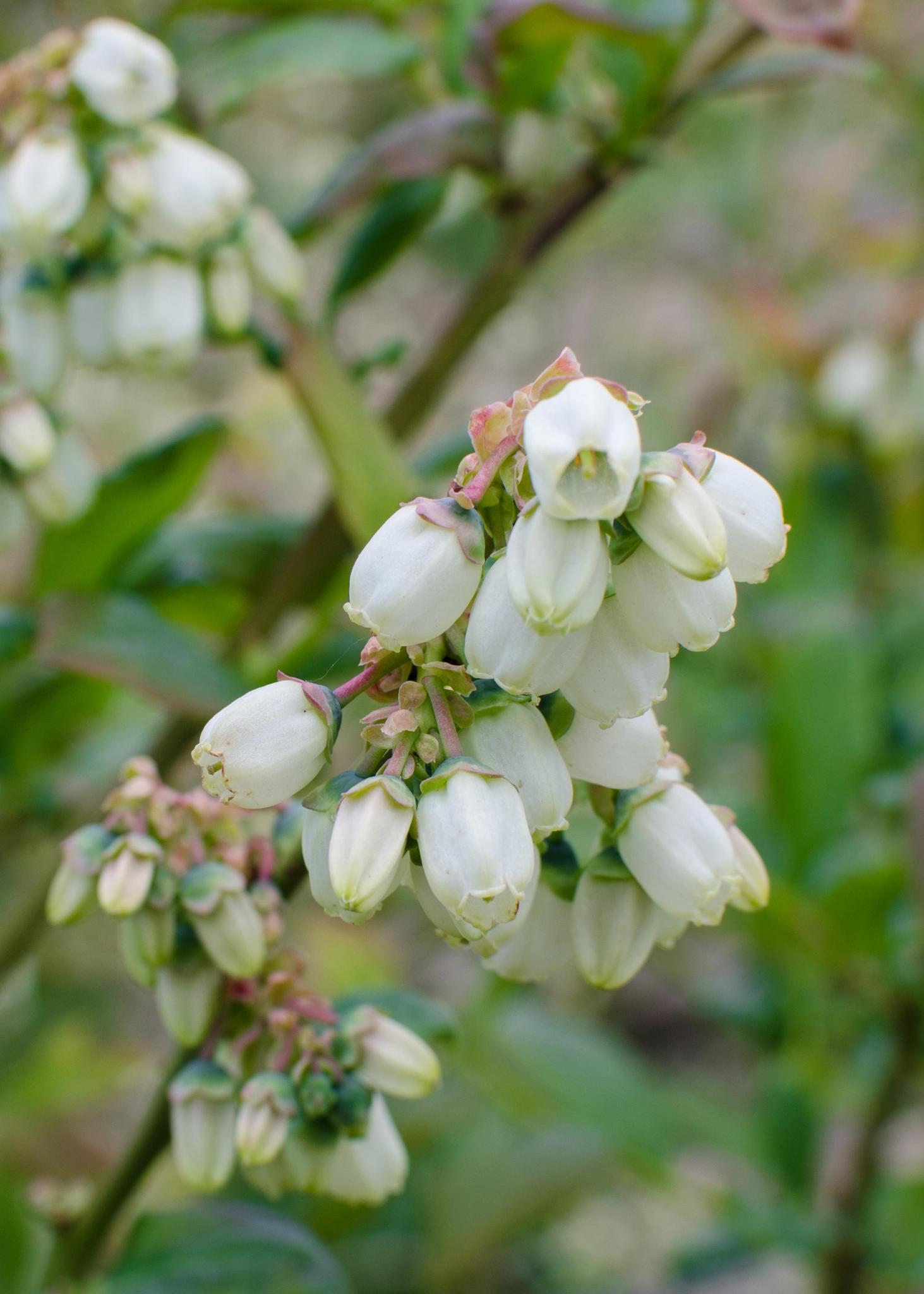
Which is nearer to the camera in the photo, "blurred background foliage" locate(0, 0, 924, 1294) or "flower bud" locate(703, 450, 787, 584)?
"flower bud" locate(703, 450, 787, 584)

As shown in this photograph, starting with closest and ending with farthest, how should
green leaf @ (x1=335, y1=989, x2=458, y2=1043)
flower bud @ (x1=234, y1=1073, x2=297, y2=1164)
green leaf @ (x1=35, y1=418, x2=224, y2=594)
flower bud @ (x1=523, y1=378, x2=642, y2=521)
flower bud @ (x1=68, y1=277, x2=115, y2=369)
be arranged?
1. flower bud @ (x1=523, y1=378, x2=642, y2=521)
2. flower bud @ (x1=234, y1=1073, x2=297, y2=1164)
3. green leaf @ (x1=335, y1=989, x2=458, y2=1043)
4. flower bud @ (x1=68, y1=277, x2=115, y2=369)
5. green leaf @ (x1=35, y1=418, x2=224, y2=594)

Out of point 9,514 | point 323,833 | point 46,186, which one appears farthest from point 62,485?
point 323,833

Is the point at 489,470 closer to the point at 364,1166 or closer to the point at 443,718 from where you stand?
the point at 443,718

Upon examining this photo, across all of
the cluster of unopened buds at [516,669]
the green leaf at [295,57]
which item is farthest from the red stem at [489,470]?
the green leaf at [295,57]

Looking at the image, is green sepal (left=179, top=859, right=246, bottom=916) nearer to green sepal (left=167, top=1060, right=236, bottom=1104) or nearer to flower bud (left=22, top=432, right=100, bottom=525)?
green sepal (left=167, top=1060, right=236, bottom=1104)

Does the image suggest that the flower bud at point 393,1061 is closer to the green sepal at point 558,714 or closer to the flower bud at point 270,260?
the green sepal at point 558,714

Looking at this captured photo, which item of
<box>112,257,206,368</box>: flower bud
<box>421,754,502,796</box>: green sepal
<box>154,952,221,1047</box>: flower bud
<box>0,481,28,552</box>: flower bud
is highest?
<box>421,754,502,796</box>: green sepal

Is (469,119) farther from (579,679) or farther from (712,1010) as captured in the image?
(712,1010)

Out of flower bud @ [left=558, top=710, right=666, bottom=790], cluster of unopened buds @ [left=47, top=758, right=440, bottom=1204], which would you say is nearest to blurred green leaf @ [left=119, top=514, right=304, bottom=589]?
cluster of unopened buds @ [left=47, top=758, right=440, bottom=1204]
